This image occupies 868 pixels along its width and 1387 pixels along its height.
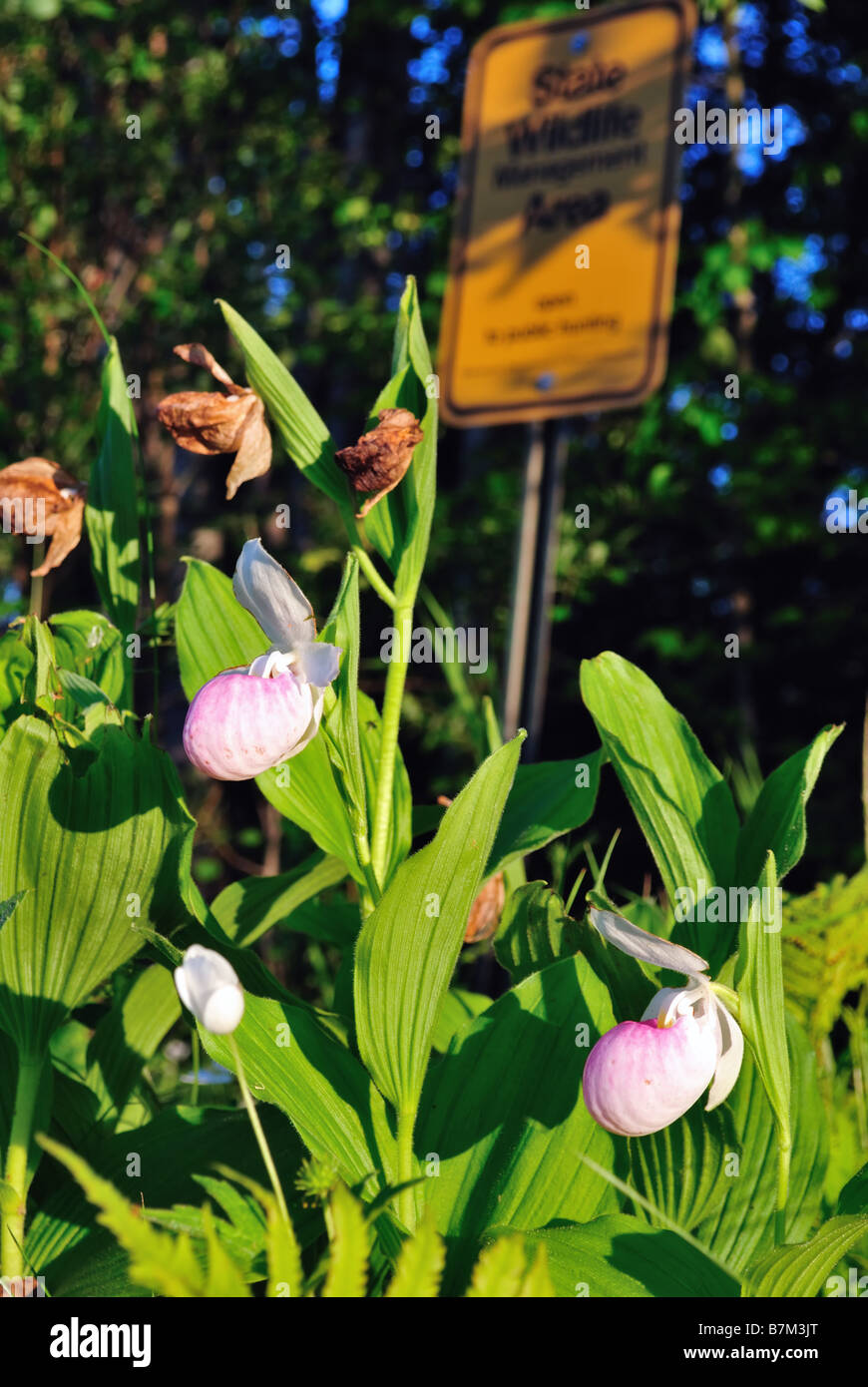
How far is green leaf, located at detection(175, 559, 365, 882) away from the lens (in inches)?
22.8

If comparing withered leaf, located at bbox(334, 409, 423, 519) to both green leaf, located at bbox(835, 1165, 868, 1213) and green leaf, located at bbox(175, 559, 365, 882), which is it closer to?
green leaf, located at bbox(175, 559, 365, 882)

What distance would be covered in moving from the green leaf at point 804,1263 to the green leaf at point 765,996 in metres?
0.05

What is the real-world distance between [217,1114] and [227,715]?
217 millimetres

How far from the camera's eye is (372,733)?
641 mm

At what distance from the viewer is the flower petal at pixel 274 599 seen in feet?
1.71

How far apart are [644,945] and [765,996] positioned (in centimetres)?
6

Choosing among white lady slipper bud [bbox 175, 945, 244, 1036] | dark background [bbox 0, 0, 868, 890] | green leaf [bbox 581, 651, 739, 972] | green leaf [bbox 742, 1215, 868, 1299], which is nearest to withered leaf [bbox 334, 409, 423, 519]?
green leaf [bbox 581, 651, 739, 972]

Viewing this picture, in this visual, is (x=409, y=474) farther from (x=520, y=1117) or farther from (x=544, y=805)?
(x=520, y=1117)

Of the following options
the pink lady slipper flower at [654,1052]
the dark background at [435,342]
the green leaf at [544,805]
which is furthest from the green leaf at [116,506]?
the dark background at [435,342]

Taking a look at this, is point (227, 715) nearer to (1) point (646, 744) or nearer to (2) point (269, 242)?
(1) point (646, 744)

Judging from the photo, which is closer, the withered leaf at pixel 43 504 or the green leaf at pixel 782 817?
the green leaf at pixel 782 817

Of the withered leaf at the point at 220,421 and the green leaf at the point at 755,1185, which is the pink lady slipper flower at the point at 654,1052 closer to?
the green leaf at the point at 755,1185
